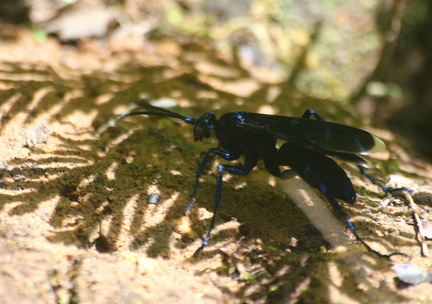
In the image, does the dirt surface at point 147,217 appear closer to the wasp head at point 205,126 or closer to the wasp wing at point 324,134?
the wasp head at point 205,126

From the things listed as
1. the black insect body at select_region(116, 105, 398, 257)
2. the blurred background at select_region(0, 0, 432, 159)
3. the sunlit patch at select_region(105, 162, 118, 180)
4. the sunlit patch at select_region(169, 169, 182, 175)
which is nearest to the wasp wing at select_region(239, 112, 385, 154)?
the black insect body at select_region(116, 105, 398, 257)

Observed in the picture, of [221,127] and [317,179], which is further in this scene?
[221,127]

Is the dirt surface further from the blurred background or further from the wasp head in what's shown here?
the blurred background

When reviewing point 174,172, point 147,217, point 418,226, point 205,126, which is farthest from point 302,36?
point 147,217

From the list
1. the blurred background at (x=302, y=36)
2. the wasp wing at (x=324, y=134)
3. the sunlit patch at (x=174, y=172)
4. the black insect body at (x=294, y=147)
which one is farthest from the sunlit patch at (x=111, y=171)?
the blurred background at (x=302, y=36)

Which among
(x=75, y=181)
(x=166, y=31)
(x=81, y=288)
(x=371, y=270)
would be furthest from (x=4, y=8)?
(x=371, y=270)

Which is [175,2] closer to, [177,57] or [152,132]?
[177,57]

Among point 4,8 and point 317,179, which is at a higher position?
point 317,179
